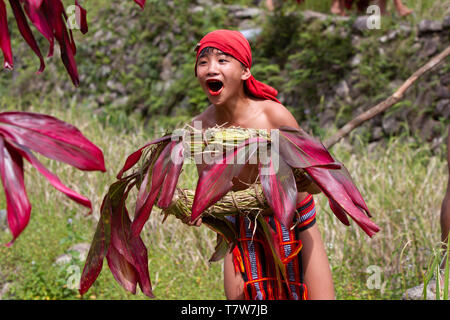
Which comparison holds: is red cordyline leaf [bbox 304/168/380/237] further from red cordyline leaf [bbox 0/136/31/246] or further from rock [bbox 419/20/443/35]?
rock [bbox 419/20/443/35]

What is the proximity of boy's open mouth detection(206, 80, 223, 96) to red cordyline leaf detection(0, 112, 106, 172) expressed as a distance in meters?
0.92

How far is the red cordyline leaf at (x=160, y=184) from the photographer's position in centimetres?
110

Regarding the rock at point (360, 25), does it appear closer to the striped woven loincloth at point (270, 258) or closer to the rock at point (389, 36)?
the rock at point (389, 36)

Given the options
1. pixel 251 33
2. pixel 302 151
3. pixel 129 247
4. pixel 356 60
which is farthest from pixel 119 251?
pixel 251 33

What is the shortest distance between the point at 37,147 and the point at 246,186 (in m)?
0.97

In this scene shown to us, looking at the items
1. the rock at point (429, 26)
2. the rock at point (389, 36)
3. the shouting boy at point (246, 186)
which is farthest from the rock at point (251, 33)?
the shouting boy at point (246, 186)

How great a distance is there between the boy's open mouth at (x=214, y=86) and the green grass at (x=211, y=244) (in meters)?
1.36

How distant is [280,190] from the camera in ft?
3.39

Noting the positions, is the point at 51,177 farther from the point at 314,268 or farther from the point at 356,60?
the point at 356,60

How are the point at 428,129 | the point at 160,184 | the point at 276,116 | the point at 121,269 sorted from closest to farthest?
the point at 160,184 → the point at 121,269 → the point at 276,116 → the point at 428,129

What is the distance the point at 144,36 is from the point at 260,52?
198 cm

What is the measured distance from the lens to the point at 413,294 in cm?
242
